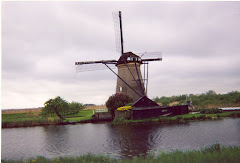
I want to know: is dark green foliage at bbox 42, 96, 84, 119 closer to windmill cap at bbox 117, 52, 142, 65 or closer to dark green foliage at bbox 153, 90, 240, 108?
windmill cap at bbox 117, 52, 142, 65

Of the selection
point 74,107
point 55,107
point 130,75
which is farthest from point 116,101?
point 74,107

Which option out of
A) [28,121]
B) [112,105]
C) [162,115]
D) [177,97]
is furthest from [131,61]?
[177,97]

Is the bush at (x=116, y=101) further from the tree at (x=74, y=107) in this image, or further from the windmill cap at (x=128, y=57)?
the tree at (x=74, y=107)

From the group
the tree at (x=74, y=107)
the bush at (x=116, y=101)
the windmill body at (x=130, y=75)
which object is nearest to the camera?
the bush at (x=116, y=101)

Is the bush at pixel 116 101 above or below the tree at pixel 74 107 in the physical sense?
above

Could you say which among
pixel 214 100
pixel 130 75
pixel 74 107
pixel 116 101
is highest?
pixel 130 75

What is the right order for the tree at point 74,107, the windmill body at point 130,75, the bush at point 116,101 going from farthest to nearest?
the tree at point 74,107, the windmill body at point 130,75, the bush at point 116,101

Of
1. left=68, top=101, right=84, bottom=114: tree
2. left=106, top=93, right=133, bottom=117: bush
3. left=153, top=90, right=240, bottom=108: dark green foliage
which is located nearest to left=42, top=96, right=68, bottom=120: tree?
left=68, top=101, right=84, bottom=114: tree

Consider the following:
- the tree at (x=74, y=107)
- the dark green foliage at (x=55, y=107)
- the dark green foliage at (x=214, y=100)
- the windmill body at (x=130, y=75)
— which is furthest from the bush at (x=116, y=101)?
the dark green foliage at (x=214, y=100)

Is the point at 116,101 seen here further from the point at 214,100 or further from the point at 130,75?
the point at 214,100

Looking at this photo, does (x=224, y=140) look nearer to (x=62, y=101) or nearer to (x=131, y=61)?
(x=131, y=61)

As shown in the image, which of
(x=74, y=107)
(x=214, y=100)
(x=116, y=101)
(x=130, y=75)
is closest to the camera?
(x=116, y=101)

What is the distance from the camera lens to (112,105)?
1129 inches

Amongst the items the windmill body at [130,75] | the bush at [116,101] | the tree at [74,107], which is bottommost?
the tree at [74,107]
